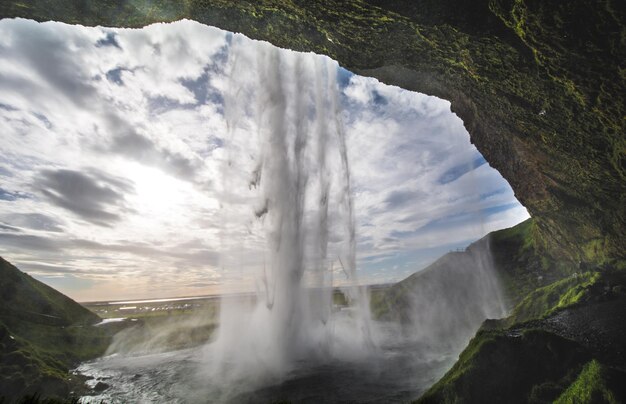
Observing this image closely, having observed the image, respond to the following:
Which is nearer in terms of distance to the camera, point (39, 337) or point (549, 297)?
point (549, 297)

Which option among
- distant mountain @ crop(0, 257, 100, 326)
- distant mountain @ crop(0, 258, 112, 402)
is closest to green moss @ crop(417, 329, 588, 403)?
distant mountain @ crop(0, 258, 112, 402)

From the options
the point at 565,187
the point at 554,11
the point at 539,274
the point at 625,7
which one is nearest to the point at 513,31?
the point at 554,11

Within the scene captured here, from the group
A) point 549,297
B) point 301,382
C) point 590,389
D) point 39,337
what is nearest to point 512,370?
point 590,389

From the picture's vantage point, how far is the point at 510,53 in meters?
12.5

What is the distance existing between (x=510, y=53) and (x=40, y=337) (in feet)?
156

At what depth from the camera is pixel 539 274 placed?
3266 centimetres

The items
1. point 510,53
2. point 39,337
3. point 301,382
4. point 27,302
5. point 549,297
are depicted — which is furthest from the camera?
point 27,302

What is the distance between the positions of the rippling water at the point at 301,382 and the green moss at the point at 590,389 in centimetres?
850

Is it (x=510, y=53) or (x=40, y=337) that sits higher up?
(x=510, y=53)

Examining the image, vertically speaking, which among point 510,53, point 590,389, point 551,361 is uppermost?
point 510,53

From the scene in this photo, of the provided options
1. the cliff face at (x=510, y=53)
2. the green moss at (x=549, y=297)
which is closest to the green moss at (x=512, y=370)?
the green moss at (x=549, y=297)

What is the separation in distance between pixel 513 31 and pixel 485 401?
52.3 feet

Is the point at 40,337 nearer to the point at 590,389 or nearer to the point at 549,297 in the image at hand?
the point at 590,389

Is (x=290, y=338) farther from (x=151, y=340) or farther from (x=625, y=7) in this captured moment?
(x=151, y=340)
